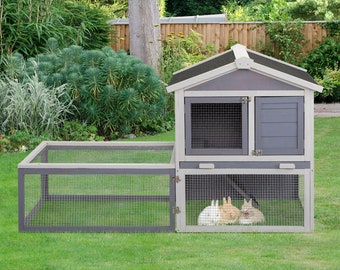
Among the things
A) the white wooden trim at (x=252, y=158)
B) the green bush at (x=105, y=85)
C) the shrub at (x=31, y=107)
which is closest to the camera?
the white wooden trim at (x=252, y=158)

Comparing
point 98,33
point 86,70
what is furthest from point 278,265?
point 98,33

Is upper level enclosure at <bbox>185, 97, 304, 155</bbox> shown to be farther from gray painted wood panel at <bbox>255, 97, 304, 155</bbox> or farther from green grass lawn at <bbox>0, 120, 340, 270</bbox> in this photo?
green grass lawn at <bbox>0, 120, 340, 270</bbox>

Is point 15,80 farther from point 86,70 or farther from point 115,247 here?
point 115,247

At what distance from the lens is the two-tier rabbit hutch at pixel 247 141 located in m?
8.07

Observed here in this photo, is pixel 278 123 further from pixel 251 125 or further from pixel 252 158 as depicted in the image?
pixel 252 158

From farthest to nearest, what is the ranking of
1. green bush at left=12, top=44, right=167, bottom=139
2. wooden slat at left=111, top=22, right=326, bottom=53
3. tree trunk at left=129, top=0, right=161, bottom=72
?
wooden slat at left=111, top=22, right=326, bottom=53 → tree trunk at left=129, top=0, right=161, bottom=72 → green bush at left=12, top=44, right=167, bottom=139

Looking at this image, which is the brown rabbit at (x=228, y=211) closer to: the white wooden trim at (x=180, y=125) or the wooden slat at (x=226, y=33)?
the white wooden trim at (x=180, y=125)

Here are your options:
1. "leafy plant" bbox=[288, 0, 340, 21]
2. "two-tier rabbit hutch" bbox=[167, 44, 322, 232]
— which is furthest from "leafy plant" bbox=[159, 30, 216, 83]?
"two-tier rabbit hutch" bbox=[167, 44, 322, 232]

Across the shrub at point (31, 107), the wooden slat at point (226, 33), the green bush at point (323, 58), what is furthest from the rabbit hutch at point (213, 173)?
the wooden slat at point (226, 33)

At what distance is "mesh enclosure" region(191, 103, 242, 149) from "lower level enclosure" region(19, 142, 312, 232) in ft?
0.91

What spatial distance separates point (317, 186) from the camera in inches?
416

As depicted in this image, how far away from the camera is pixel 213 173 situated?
26.7 ft

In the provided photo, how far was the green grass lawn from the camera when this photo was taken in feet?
23.8

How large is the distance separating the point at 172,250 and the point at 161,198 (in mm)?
900
